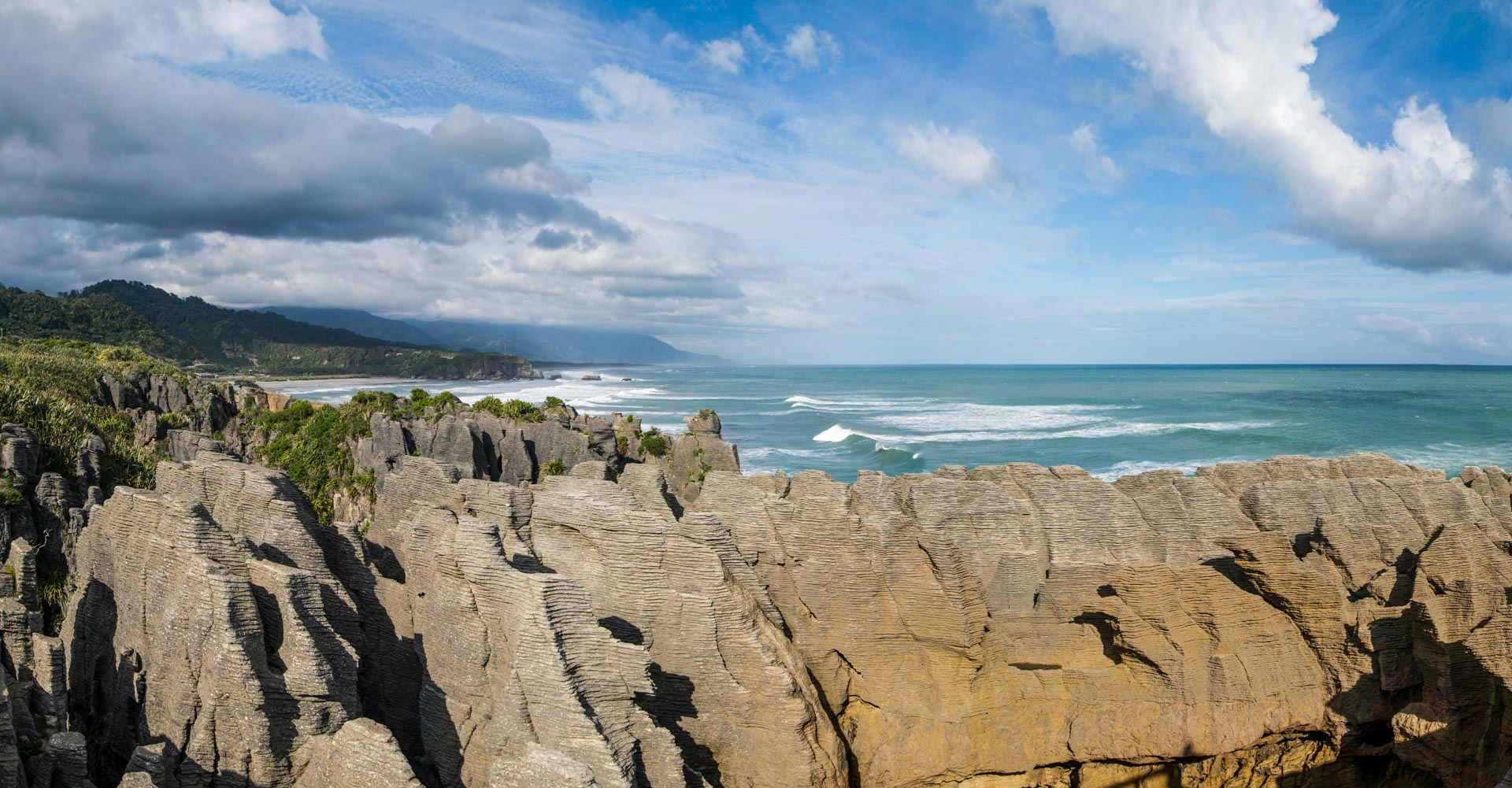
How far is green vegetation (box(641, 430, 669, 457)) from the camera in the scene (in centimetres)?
3122

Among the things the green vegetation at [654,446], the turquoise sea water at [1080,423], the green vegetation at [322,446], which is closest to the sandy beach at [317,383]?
the turquoise sea water at [1080,423]

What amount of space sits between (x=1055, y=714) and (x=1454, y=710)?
188 inches

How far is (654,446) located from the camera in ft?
104

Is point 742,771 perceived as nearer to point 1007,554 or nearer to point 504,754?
point 504,754

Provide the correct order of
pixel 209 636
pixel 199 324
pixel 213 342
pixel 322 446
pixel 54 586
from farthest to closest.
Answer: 1. pixel 199 324
2. pixel 213 342
3. pixel 322 446
4. pixel 54 586
5. pixel 209 636

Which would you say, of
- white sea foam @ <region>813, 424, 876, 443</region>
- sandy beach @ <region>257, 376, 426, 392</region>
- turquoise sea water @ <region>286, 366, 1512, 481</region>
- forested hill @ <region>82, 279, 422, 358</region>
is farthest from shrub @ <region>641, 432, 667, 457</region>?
forested hill @ <region>82, 279, 422, 358</region>

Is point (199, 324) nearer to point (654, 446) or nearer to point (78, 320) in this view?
point (78, 320)

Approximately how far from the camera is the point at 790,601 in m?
12.4

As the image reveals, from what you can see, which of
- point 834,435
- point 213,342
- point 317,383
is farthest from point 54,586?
point 213,342

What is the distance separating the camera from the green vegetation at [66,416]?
19328 mm

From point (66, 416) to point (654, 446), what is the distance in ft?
57.8

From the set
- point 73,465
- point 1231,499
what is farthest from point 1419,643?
point 73,465

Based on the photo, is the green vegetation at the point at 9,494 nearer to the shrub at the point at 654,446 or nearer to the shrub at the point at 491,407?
the shrub at the point at 654,446

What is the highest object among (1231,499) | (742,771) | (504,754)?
(1231,499)
